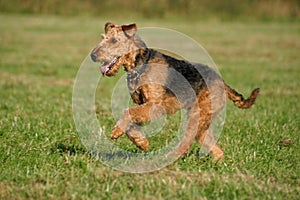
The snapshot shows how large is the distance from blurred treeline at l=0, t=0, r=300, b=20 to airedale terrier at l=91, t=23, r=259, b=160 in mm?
31258

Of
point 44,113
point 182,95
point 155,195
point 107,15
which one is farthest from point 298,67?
point 107,15

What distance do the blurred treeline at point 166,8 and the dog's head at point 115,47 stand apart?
31198 millimetres

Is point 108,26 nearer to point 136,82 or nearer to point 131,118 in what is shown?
point 136,82

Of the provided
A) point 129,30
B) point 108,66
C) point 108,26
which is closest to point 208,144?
point 108,66

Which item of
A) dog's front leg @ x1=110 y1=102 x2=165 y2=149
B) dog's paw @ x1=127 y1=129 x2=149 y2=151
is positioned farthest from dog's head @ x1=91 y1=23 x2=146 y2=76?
dog's paw @ x1=127 y1=129 x2=149 y2=151

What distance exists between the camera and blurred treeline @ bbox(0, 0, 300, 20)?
122 feet

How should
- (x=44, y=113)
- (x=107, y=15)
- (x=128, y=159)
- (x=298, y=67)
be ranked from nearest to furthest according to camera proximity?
(x=128, y=159) < (x=44, y=113) < (x=298, y=67) < (x=107, y=15)

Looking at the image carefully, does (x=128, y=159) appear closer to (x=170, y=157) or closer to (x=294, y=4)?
(x=170, y=157)

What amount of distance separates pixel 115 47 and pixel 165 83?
0.69m

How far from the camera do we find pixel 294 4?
39.2 metres

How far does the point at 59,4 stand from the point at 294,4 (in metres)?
17.7

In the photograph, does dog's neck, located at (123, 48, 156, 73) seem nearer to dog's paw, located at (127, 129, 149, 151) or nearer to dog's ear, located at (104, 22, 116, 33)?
dog's ear, located at (104, 22, 116, 33)

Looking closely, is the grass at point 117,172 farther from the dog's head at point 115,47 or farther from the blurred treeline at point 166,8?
the blurred treeline at point 166,8

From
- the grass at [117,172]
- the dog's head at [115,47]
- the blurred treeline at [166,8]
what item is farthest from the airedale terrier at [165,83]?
the blurred treeline at [166,8]
